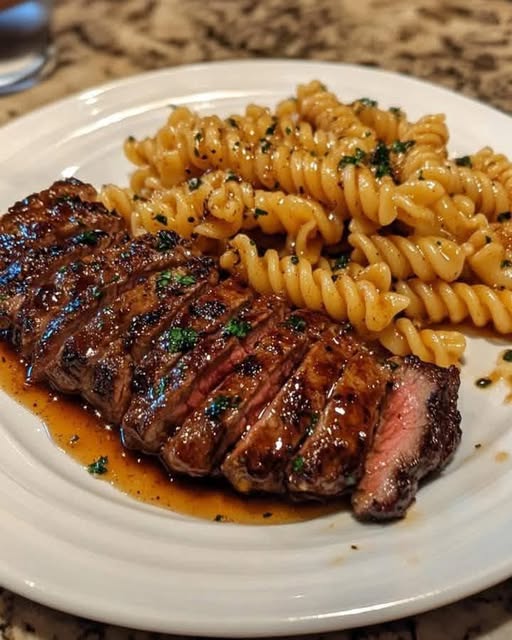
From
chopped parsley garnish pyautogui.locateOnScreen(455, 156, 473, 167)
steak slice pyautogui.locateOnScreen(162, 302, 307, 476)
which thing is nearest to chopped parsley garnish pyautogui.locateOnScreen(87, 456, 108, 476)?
steak slice pyautogui.locateOnScreen(162, 302, 307, 476)

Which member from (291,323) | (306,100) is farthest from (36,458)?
(306,100)

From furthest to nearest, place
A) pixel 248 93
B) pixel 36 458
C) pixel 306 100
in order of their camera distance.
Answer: pixel 248 93 → pixel 306 100 → pixel 36 458

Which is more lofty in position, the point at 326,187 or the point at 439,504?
the point at 326,187

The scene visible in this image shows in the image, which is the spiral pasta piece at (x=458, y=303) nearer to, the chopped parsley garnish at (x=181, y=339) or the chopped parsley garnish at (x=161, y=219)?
the chopped parsley garnish at (x=181, y=339)

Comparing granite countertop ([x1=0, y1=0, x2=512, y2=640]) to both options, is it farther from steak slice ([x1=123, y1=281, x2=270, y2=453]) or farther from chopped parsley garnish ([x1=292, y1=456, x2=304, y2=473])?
chopped parsley garnish ([x1=292, y1=456, x2=304, y2=473])

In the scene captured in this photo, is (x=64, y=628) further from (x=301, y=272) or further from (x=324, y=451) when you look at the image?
(x=301, y=272)

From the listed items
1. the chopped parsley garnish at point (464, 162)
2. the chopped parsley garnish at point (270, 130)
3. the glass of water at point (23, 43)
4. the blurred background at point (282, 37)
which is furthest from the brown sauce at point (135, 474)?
the glass of water at point (23, 43)

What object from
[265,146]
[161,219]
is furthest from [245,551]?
[265,146]
